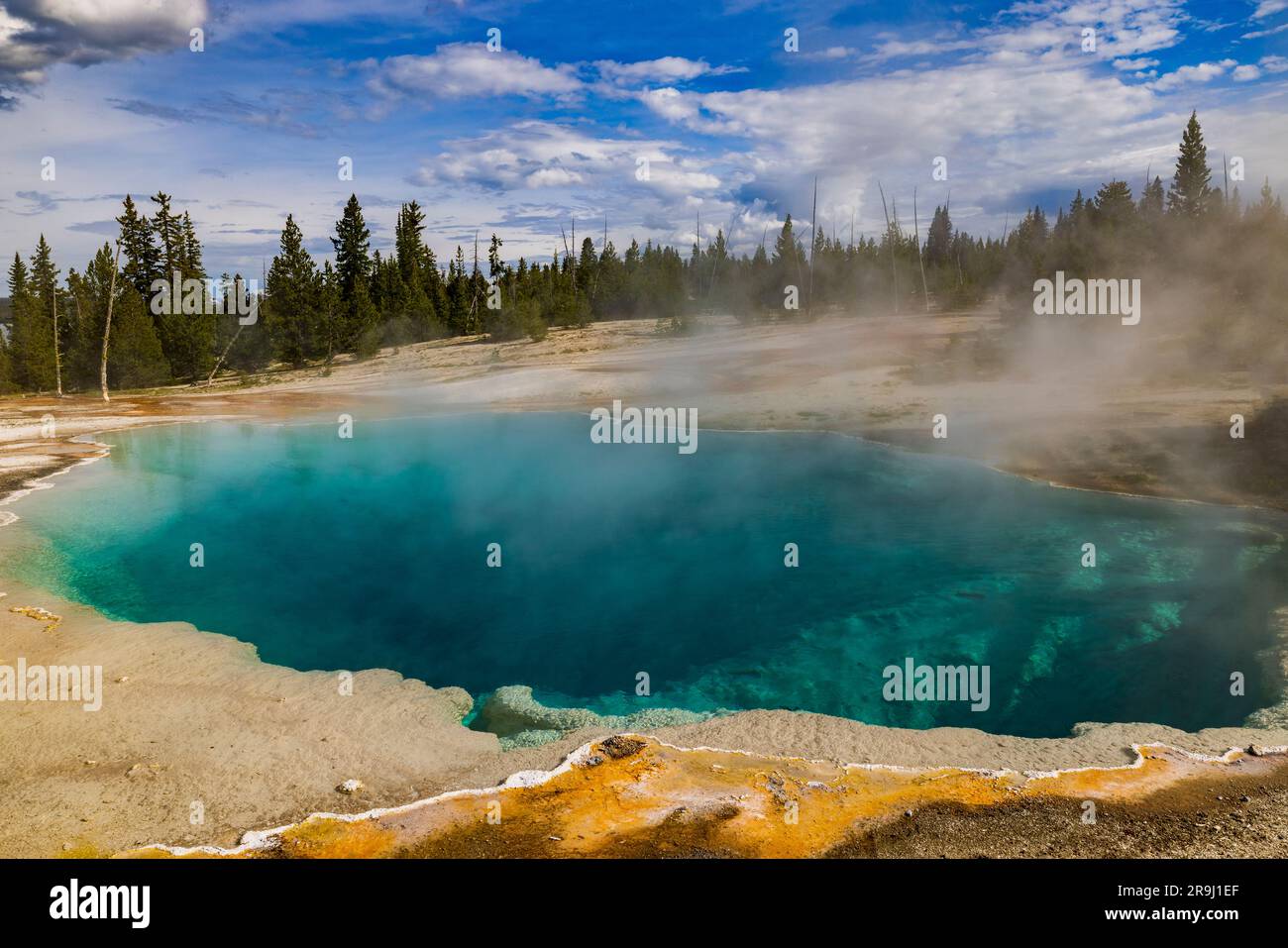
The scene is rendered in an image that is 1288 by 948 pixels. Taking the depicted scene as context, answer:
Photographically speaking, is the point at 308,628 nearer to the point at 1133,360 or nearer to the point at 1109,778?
the point at 1109,778

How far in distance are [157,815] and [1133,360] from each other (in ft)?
102

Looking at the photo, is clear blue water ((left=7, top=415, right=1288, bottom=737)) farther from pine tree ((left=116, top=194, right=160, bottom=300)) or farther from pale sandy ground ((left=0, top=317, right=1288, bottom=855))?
pine tree ((left=116, top=194, right=160, bottom=300))

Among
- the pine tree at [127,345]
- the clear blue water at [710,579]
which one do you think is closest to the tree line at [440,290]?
the pine tree at [127,345]

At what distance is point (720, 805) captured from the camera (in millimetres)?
6121

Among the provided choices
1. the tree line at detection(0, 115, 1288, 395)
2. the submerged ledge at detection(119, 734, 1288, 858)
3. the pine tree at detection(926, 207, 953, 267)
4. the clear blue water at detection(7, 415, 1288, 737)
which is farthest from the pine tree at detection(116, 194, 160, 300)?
the pine tree at detection(926, 207, 953, 267)

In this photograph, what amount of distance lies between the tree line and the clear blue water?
17.6 m

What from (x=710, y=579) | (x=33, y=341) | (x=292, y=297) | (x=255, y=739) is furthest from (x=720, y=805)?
(x=33, y=341)

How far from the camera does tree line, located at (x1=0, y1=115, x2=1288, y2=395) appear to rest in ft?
125

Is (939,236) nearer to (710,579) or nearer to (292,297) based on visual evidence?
(292,297)

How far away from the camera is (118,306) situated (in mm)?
42250

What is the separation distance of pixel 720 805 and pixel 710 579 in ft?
24.7

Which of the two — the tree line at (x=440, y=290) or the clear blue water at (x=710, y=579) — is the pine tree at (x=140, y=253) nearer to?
the tree line at (x=440, y=290)

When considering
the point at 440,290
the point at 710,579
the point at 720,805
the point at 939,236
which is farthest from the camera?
the point at 939,236

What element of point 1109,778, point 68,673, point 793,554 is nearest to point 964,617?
point 793,554
